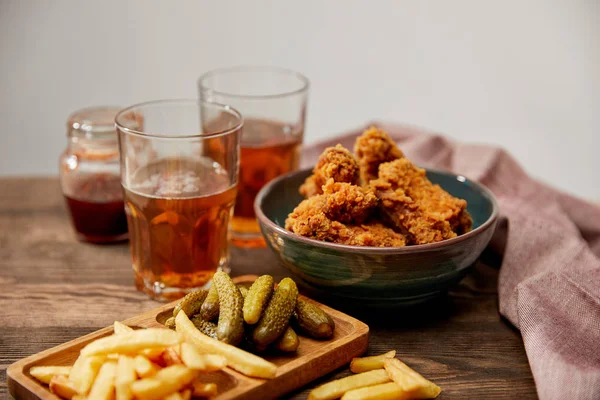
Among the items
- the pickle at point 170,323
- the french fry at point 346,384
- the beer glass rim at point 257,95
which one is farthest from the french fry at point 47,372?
the beer glass rim at point 257,95

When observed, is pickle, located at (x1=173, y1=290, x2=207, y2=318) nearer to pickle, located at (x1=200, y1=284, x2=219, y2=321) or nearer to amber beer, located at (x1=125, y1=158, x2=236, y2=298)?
pickle, located at (x1=200, y1=284, x2=219, y2=321)

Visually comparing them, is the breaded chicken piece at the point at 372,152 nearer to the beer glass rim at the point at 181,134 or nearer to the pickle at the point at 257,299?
the beer glass rim at the point at 181,134

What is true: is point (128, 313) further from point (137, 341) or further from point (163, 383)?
point (163, 383)

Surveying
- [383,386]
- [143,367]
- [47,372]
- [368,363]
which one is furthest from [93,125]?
[383,386]

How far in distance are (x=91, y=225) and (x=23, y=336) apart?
31.5 inches

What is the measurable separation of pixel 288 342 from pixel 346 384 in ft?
0.68

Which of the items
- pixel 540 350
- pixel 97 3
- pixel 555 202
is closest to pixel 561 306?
pixel 540 350

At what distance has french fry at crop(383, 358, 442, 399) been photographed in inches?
77.8

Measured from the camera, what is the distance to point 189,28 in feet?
18.1

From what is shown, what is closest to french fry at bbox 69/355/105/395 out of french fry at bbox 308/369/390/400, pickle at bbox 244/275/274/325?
pickle at bbox 244/275/274/325

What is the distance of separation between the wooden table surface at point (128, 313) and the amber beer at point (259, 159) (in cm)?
18

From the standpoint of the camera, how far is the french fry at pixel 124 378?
1.82 metres

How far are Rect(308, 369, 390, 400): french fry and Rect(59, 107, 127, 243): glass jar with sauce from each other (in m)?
1.42

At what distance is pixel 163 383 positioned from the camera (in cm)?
182
